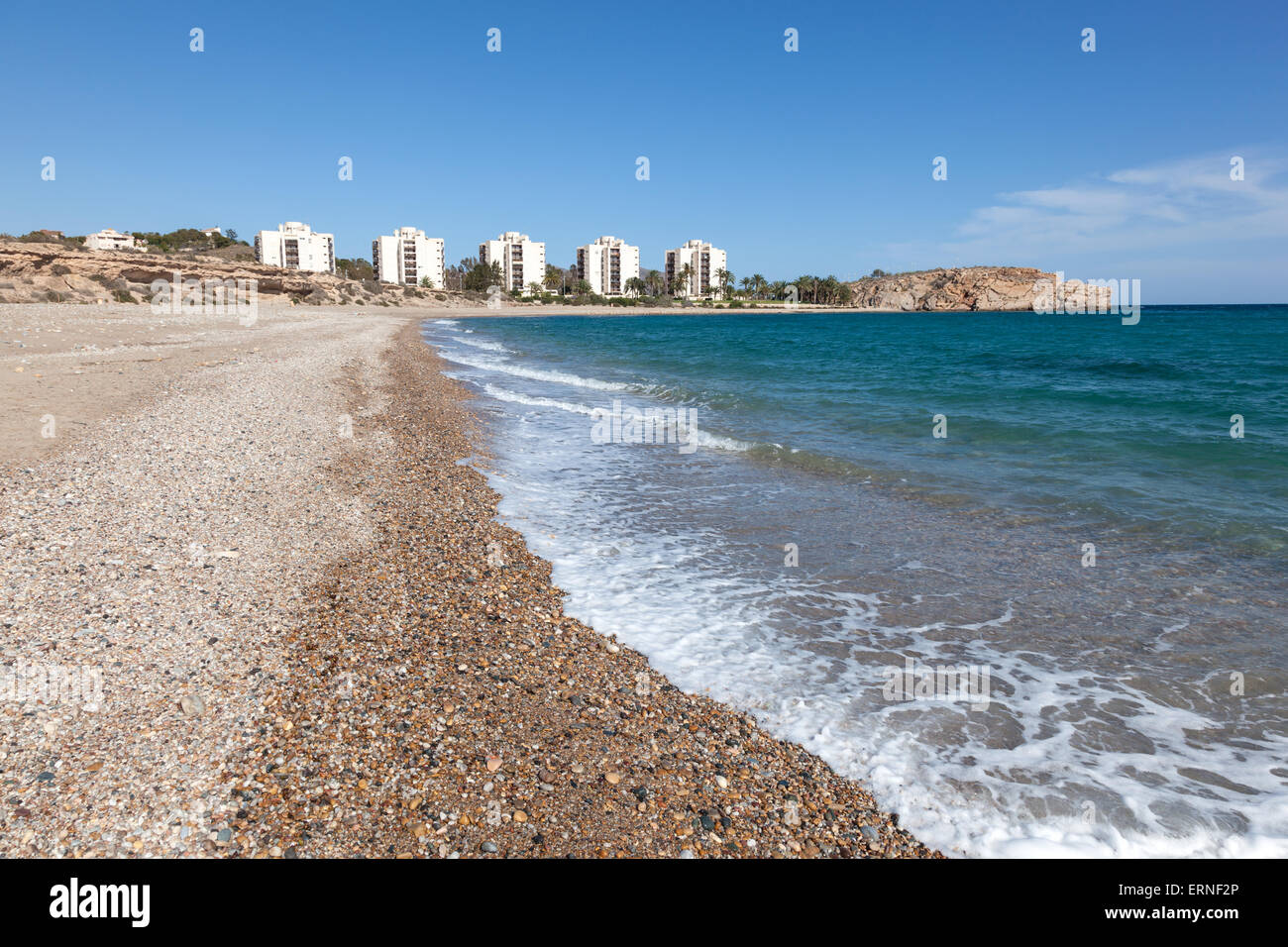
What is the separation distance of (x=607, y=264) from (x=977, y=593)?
19657 cm

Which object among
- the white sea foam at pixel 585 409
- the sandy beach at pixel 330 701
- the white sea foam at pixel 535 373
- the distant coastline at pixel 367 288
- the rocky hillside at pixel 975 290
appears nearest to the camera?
the sandy beach at pixel 330 701

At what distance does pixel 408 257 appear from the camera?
158m

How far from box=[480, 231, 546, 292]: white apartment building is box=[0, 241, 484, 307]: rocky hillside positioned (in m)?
107

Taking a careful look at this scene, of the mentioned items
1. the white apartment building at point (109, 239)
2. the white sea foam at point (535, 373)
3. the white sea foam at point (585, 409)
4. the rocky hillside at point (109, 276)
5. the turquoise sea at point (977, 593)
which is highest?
the white apartment building at point (109, 239)

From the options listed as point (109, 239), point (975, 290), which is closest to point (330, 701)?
point (109, 239)

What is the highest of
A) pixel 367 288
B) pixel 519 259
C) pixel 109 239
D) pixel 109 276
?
pixel 519 259

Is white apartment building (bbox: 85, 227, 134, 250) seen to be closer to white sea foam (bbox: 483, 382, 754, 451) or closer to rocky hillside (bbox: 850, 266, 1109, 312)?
white sea foam (bbox: 483, 382, 754, 451)

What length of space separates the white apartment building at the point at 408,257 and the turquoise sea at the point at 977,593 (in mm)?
157438

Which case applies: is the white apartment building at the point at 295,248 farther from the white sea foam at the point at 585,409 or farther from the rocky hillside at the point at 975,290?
the rocky hillside at the point at 975,290

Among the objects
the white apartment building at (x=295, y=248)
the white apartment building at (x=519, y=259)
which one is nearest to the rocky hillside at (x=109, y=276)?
the white apartment building at (x=295, y=248)

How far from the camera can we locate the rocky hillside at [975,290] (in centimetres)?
14250

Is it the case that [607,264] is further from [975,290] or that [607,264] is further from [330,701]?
[330,701]
